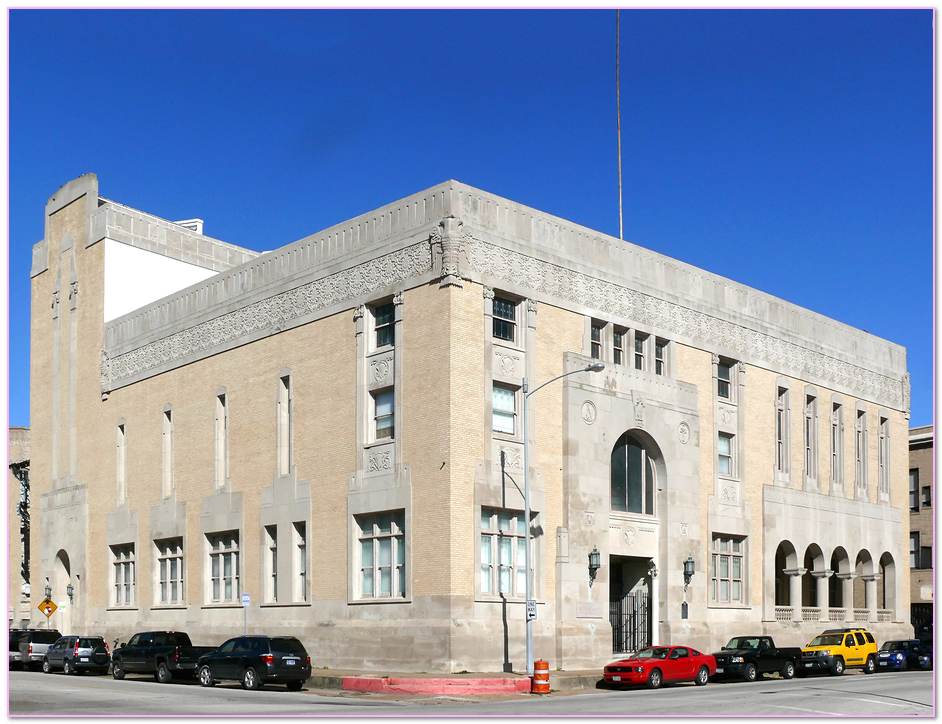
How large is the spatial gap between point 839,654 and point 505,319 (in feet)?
54.9

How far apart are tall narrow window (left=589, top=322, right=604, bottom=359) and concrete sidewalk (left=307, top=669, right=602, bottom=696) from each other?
1187 cm

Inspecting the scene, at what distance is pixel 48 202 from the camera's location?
2512 inches

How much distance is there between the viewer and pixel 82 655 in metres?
44.2

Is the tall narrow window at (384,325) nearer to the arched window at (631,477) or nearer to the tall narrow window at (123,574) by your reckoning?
the arched window at (631,477)

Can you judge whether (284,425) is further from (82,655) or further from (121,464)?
(121,464)

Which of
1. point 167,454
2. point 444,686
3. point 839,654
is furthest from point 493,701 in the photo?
point 167,454

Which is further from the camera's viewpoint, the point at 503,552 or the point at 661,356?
the point at 661,356

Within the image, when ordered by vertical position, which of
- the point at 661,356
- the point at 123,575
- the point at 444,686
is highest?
the point at 661,356

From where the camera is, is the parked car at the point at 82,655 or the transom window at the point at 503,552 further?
the parked car at the point at 82,655

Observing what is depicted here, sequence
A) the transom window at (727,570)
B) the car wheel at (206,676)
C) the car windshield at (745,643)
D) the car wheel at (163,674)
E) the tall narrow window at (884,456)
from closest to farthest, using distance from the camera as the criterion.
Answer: the car wheel at (206,676) → the car wheel at (163,674) → the car windshield at (745,643) → the transom window at (727,570) → the tall narrow window at (884,456)

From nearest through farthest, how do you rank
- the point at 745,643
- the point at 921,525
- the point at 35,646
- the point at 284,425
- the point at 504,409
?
the point at 504,409 < the point at 745,643 < the point at 284,425 < the point at 35,646 < the point at 921,525

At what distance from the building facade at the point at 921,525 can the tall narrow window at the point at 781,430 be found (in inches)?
1231

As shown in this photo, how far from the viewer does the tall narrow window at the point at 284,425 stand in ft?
150

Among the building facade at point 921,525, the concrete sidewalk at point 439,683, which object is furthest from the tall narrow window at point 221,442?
the building facade at point 921,525
